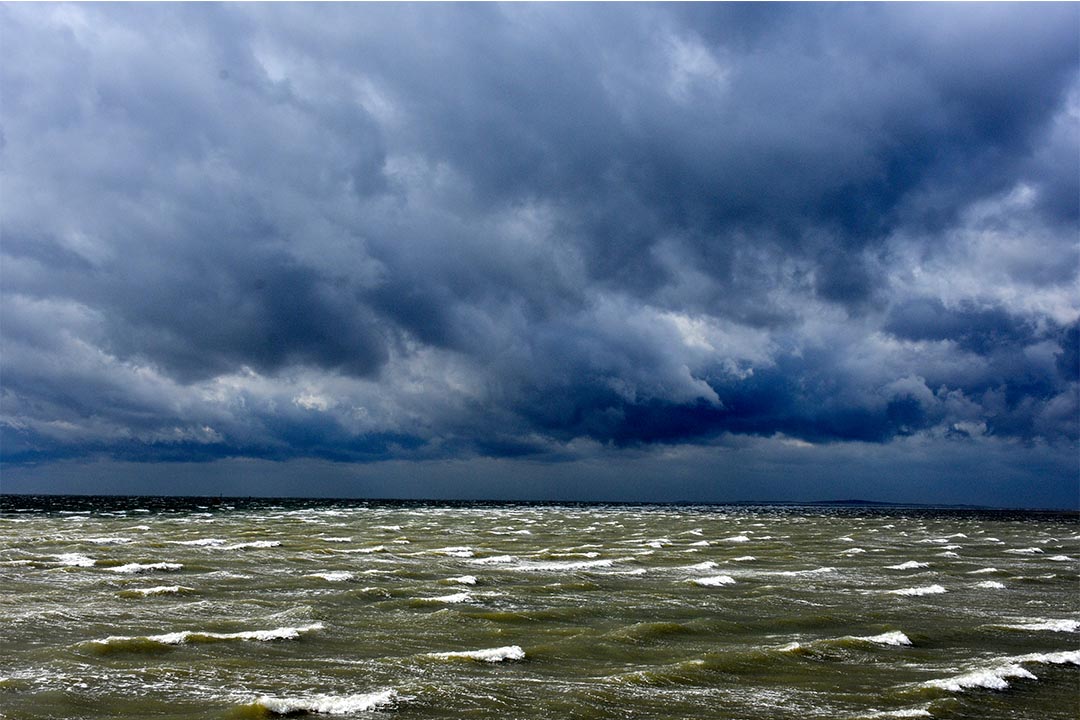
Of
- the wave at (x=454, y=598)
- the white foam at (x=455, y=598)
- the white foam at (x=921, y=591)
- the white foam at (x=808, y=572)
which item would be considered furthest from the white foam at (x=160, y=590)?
the white foam at (x=921, y=591)

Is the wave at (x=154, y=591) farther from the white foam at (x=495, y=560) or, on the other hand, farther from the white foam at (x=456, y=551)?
the white foam at (x=456, y=551)

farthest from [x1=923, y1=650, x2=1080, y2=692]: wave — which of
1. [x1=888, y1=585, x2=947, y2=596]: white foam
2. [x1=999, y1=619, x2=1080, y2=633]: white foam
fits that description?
[x1=888, y1=585, x2=947, y2=596]: white foam

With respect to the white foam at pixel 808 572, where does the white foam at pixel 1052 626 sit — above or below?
above

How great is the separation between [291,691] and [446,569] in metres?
19.4

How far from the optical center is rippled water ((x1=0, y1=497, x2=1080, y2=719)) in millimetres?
13508

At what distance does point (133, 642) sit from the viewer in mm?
16641

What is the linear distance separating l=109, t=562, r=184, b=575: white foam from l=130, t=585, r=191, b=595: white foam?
4587 millimetres

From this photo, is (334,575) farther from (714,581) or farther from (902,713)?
(902,713)

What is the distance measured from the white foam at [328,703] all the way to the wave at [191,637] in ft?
16.8

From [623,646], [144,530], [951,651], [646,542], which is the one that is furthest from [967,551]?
[144,530]

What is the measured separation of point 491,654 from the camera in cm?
1681

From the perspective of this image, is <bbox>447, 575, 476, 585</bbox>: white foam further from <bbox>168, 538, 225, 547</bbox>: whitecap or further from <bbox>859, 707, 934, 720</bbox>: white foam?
<bbox>168, 538, 225, 547</bbox>: whitecap

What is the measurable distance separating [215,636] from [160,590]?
26.0 feet

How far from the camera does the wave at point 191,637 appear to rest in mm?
16500
